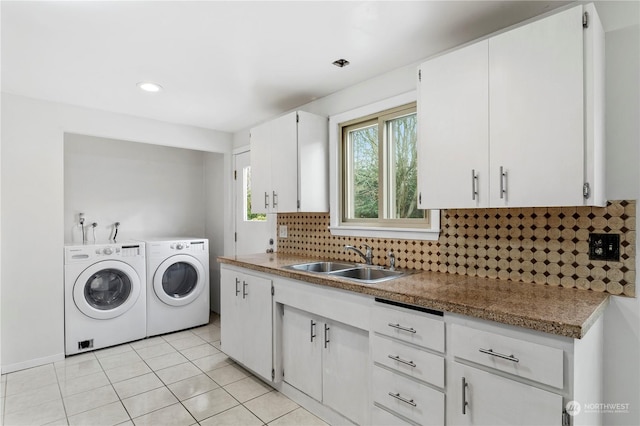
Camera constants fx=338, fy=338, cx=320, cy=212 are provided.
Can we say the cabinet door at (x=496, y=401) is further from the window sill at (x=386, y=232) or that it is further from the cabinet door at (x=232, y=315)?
the cabinet door at (x=232, y=315)

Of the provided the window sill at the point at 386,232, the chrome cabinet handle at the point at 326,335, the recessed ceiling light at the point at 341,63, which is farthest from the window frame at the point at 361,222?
the chrome cabinet handle at the point at 326,335

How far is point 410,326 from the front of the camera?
159 centimetres

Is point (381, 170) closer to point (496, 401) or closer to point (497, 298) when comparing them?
point (497, 298)

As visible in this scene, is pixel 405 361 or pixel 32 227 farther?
pixel 32 227

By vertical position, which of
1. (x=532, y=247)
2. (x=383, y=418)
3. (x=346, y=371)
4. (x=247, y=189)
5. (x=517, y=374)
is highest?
(x=247, y=189)

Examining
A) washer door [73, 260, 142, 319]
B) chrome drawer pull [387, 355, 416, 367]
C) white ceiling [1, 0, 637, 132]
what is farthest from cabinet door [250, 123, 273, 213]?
chrome drawer pull [387, 355, 416, 367]

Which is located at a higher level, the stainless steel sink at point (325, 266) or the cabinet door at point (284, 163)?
the cabinet door at point (284, 163)

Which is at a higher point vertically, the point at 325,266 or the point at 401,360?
the point at 325,266

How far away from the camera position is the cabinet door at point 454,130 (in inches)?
66.3

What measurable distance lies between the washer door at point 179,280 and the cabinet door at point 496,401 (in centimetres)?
324

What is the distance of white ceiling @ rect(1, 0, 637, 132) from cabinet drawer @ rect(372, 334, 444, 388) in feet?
5.56

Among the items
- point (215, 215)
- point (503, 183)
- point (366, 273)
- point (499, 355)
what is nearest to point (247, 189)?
point (215, 215)

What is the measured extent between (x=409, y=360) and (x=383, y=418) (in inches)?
14.8

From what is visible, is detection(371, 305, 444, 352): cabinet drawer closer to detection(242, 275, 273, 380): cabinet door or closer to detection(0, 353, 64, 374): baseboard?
detection(242, 275, 273, 380): cabinet door
